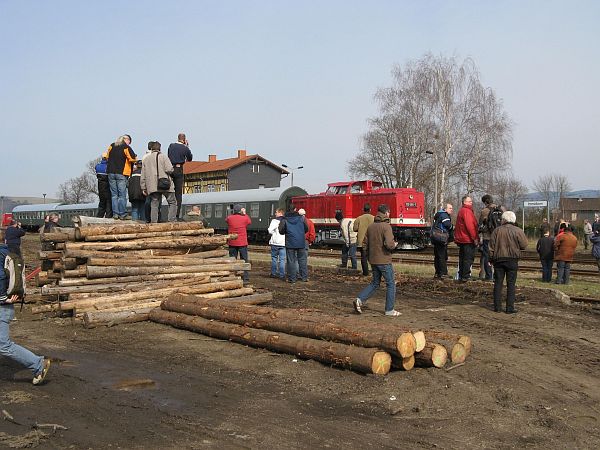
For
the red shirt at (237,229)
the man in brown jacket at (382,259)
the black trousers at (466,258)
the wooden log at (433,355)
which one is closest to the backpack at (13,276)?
the wooden log at (433,355)

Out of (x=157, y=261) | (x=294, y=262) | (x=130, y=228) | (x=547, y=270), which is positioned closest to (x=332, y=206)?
(x=547, y=270)

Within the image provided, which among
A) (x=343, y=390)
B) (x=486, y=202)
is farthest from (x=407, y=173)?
(x=343, y=390)

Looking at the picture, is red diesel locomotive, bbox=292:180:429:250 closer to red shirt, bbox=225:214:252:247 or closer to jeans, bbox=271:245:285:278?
jeans, bbox=271:245:285:278

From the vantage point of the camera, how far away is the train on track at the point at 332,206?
30531 millimetres

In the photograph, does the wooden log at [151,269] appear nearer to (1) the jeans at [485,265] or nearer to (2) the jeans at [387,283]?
(2) the jeans at [387,283]

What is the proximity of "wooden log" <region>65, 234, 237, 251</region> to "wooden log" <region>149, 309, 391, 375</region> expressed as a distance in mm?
2000

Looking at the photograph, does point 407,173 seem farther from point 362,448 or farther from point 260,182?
point 362,448

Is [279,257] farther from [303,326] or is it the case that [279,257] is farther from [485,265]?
[303,326]

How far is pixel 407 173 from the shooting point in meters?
54.9

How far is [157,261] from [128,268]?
2.00 feet

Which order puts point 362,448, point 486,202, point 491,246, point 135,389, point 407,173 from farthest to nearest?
point 407,173
point 486,202
point 491,246
point 135,389
point 362,448

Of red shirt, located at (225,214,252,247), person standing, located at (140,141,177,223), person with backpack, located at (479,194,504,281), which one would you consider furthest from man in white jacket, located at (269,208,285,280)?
person with backpack, located at (479,194,504,281)

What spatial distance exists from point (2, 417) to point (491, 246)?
334 inches

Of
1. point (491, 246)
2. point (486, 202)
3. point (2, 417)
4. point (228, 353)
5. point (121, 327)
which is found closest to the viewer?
point (2, 417)
